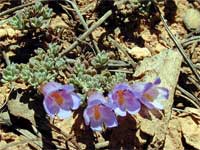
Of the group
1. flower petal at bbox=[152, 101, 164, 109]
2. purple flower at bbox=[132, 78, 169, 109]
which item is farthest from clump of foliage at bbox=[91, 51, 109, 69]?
flower petal at bbox=[152, 101, 164, 109]

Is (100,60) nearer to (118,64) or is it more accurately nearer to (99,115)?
(118,64)

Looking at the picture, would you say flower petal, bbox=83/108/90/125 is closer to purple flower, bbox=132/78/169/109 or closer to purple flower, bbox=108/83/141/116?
purple flower, bbox=108/83/141/116

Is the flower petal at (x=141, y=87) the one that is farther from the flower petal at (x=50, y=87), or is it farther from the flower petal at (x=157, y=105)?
the flower petal at (x=50, y=87)

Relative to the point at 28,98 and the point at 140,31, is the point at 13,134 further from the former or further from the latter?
the point at 140,31

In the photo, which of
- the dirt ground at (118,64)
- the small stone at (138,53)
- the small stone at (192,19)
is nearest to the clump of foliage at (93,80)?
the dirt ground at (118,64)

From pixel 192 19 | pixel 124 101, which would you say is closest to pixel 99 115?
pixel 124 101
